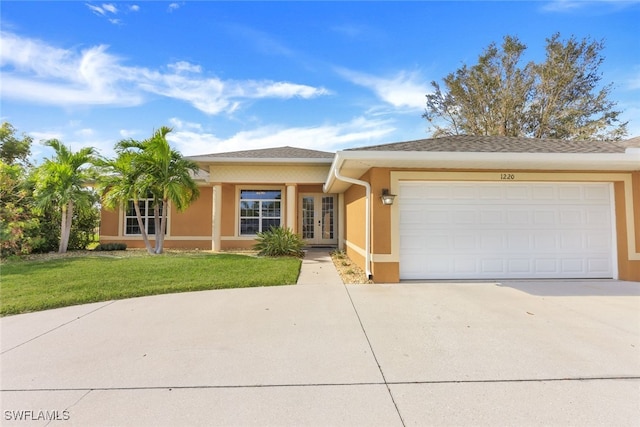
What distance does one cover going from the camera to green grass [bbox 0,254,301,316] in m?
5.24

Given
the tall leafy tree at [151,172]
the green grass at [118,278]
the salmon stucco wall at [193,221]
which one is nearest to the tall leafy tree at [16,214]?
the green grass at [118,278]

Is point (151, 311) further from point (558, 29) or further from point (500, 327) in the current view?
point (558, 29)

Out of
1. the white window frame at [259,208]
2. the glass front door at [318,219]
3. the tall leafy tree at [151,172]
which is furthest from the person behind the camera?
the glass front door at [318,219]

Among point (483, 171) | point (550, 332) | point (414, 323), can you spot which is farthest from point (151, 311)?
point (483, 171)

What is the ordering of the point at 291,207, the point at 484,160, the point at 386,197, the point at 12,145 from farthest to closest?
the point at 12,145
the point at 291,207
the point at 386,197
the point at 484,160

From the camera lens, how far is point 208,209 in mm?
13203

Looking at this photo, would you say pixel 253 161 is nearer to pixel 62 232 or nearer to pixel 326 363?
pixel 62 232

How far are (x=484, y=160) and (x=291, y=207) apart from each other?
7.30 meters

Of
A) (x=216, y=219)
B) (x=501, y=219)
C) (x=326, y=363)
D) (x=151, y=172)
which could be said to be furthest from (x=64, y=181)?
(x=501, y=219)

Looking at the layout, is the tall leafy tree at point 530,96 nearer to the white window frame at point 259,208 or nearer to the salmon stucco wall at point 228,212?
the white window frame at point 259,208

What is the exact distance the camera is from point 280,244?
10.2 m

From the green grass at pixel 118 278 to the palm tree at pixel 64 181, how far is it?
2.47 metres

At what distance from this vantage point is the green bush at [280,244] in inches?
401

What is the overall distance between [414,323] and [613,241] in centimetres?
630
